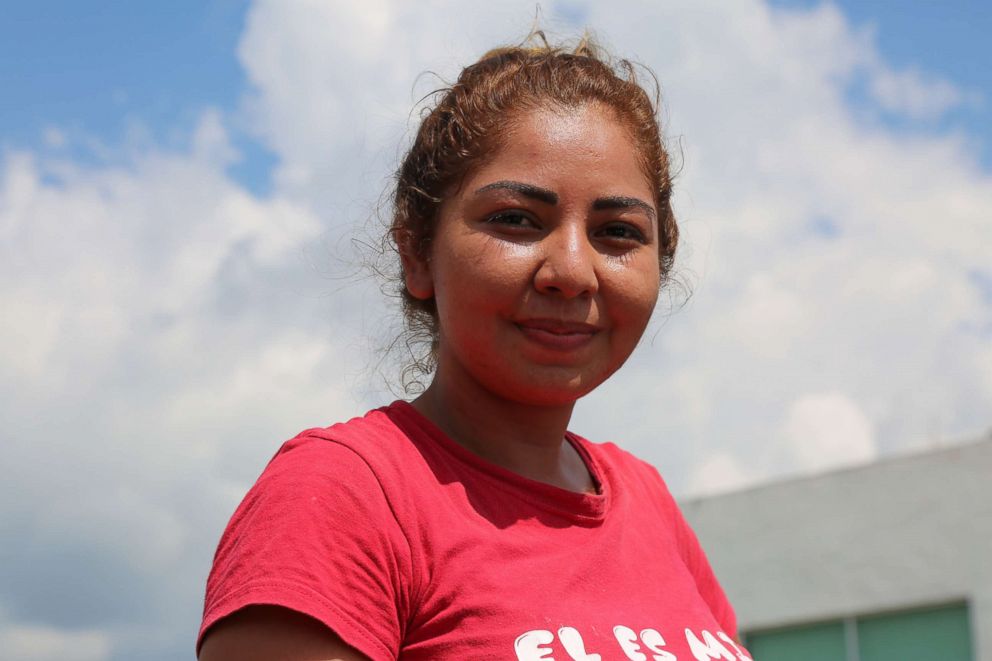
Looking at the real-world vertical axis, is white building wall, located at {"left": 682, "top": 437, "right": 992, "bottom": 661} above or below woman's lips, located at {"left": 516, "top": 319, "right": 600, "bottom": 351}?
above

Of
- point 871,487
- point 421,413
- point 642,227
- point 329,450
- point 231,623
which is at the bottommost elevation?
point 231,623

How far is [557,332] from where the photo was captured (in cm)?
219

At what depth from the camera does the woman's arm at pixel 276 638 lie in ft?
5.91

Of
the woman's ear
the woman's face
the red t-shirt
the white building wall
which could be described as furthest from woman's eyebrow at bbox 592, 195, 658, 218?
the white building wall

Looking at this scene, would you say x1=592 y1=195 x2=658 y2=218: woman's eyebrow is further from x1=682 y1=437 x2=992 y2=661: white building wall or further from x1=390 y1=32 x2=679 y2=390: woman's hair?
x1=682 y1=437 x2=992 y2=661: white building wall

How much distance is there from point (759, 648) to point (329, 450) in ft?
42.3

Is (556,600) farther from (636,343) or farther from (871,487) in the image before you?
(871,487)

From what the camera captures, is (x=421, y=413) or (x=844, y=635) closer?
(x=421, y=413)

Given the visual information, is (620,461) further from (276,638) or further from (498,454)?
(276,638)

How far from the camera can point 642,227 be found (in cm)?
229

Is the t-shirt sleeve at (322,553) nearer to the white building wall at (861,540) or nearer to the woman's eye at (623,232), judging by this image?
the woman's eye at (623,232)

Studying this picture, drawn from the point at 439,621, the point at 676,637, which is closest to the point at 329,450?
the point at 439,621

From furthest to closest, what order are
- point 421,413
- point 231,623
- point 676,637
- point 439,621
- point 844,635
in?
point 844,635 < point 421,413 < point 676,637 < point 439,621 < point 231,623

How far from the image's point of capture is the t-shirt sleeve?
1.82m
